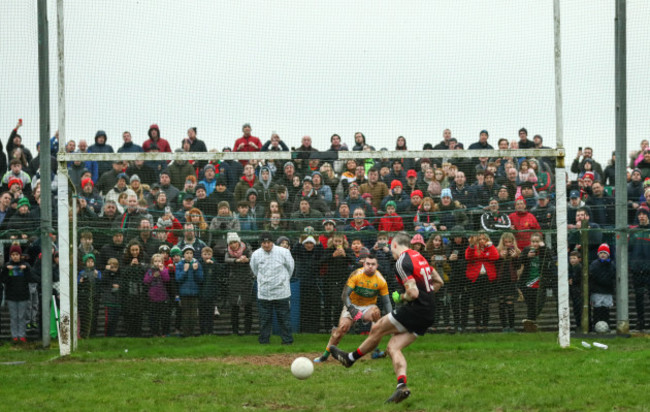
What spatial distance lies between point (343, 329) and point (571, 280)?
5.05 metres

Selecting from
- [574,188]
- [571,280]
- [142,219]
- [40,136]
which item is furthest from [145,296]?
[574,188]

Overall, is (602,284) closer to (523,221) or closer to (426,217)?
(523,221)

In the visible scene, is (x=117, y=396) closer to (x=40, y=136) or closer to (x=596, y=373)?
(x=596, y=373)

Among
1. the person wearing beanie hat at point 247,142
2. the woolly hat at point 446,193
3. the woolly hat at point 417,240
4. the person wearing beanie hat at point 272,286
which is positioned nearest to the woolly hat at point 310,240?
the person wearing beanie hat at point 272,286

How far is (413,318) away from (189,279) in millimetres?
6737

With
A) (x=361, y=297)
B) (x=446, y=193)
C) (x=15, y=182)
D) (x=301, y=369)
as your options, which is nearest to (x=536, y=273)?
(x=446, y=193)

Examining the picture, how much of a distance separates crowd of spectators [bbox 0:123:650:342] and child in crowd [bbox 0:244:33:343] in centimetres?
3

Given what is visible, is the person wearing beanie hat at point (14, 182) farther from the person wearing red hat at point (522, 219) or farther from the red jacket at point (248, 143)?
the person wearing red hat at point (522, 219)

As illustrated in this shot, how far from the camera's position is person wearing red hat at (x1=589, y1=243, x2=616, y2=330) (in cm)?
1603

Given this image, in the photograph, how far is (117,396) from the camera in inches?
406

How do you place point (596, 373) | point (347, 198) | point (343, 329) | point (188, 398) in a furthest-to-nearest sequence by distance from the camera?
1. point (347, 198)
2. point (343, 329)
3. point (596, 373)
4. point (188, 398)

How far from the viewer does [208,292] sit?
1589 cm

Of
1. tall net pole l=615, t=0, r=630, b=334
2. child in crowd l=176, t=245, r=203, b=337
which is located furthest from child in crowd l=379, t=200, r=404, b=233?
tall net pole l=615, t=0, r=630, b=334

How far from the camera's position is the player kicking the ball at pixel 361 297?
13.5 metres
